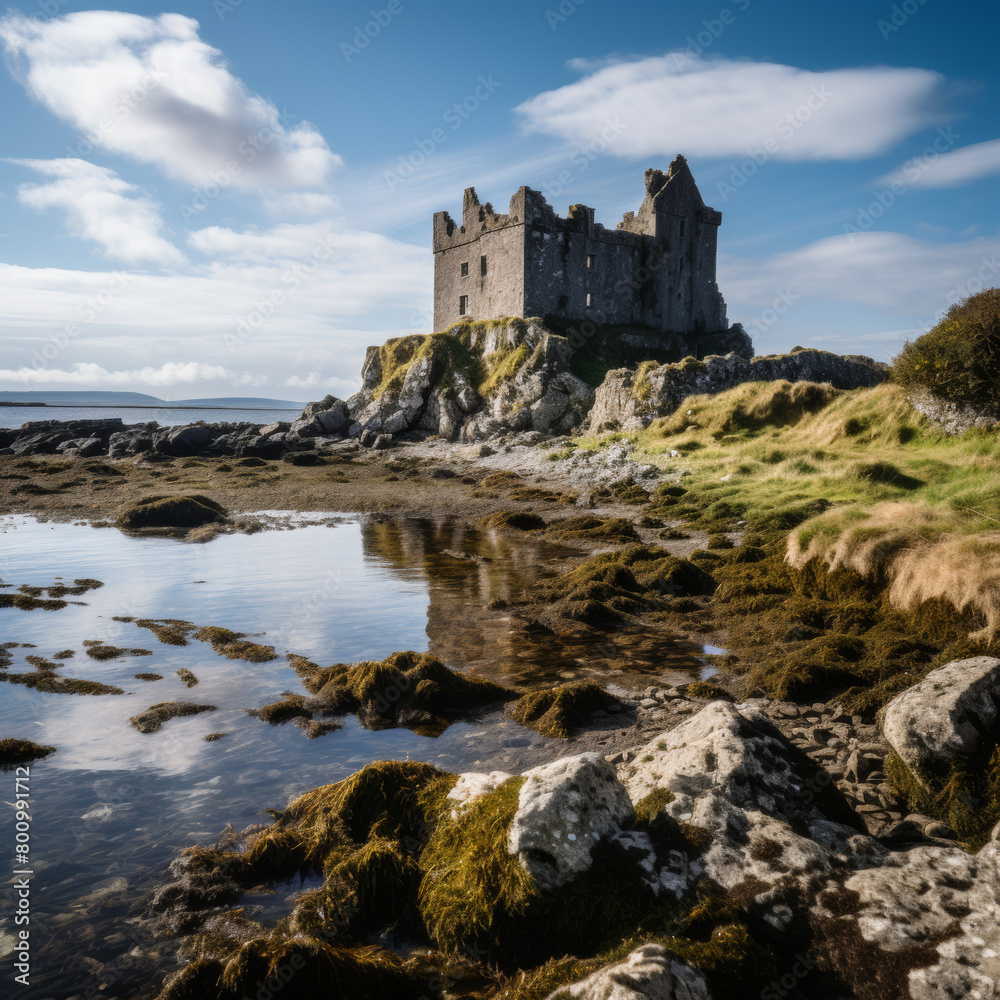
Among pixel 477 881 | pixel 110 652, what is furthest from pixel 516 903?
pixel 110 652

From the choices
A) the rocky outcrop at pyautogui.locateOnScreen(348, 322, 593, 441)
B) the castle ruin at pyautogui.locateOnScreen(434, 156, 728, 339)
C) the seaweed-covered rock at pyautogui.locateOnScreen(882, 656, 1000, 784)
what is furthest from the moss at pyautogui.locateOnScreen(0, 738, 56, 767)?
the castle ruin at pyautogui.locateOnScreen(434, 156, 728, 339)

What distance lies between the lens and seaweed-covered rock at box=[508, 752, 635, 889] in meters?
4.39

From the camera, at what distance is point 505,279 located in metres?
52.7

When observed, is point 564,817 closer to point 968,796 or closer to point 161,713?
point 968,796

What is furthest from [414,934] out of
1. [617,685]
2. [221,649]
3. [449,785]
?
[221,649]

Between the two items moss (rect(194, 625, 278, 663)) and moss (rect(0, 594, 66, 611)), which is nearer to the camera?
moss (rect(194, 625, 278, 663))

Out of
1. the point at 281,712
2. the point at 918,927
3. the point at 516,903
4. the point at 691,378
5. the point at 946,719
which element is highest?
the point at 691,378

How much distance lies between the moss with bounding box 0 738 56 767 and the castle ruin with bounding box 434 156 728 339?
47.0m

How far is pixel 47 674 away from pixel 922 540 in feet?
46.2

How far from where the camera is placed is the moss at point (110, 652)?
439 inches

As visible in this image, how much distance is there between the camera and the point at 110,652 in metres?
11.3

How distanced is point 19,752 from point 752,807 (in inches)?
319

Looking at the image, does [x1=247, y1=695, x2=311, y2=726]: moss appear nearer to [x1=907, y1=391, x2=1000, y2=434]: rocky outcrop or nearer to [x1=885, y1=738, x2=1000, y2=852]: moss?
[x1=885, y1=738, x2=1000, y2=852]: moss

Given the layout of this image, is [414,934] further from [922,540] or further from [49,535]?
[49,535]
